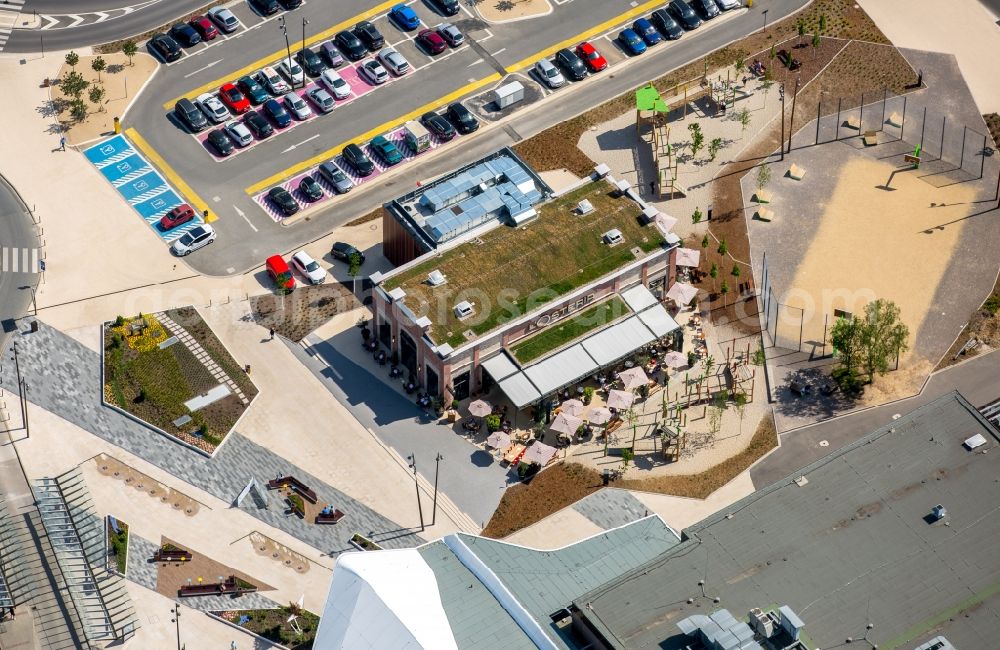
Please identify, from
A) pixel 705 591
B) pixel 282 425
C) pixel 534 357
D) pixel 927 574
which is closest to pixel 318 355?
pixel 282 425

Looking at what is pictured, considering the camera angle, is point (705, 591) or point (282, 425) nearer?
point (705, 591)

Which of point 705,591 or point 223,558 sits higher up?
point 705,591

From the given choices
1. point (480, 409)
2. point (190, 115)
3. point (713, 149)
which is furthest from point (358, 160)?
point (713, 149)

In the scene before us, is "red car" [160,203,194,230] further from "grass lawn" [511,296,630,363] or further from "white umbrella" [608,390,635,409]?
"white umbrella" [608,390,635,409]

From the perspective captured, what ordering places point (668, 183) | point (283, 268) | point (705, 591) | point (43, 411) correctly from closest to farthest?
point (705, 591) → point (43, 411) → point (283, 268) → point (668, 183)

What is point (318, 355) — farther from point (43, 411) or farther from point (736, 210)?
point (736, 210)

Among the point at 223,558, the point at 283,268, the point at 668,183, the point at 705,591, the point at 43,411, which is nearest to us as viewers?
the point at 705,591
